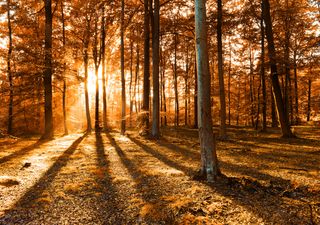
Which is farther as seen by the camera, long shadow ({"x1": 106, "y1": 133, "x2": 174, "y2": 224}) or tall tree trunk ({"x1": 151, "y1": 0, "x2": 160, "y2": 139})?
tall tree trunk ({"x1": 151, "y1": 0, "x2": 160, "y2": 139})

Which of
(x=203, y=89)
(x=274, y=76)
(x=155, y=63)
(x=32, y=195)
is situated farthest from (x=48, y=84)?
(x=274, y=76)

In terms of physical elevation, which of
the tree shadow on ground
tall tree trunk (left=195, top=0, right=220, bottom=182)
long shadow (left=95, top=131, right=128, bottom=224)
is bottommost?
long shadow (left=95, top=131, right=128, bottom=224)

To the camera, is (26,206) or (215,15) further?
(215,15)

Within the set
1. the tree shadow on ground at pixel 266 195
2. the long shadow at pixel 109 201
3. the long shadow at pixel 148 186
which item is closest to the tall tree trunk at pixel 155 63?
the long shadow at pixel 148 186

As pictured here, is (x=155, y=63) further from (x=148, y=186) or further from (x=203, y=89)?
(x=148, y=186)

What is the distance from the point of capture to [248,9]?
1440 centimetres

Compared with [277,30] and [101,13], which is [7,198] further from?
[277,30]

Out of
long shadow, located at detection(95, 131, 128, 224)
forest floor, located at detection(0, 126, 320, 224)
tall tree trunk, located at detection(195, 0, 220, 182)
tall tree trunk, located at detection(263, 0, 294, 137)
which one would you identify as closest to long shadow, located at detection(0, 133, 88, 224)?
forest floor, located at detection(0, 126, 320, 224)

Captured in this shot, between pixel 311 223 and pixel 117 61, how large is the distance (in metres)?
28.4

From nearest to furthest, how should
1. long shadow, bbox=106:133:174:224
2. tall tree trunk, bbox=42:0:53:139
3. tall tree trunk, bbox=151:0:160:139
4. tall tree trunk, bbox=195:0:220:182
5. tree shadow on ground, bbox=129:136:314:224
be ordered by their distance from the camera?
tree shadow on ground, bbox=129:136:314:224
long shadow, bbox=106:133:174:224
tall tree trunk, bbox=195:0:220:182
tall tree trunk, bbox=151:0:160:139
tall tree trunk, bbox=42:0:53:139

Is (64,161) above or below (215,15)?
below

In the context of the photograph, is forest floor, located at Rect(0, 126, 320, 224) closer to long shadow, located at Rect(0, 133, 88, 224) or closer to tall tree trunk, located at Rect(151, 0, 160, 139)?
long shadow, located at Rect(0, 133, 88, 224)

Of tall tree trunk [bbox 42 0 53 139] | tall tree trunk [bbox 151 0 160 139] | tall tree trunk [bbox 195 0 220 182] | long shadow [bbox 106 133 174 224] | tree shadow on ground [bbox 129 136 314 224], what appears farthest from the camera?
tall tree trunk [bbox 42 0 53 139]

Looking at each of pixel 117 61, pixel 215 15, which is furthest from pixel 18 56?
pixel 117 61
